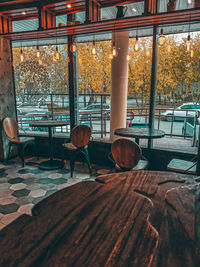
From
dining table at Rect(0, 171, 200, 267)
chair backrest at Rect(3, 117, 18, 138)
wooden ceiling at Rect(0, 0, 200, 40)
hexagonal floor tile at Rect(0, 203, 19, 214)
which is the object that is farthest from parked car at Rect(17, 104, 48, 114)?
dining table at Rect(0, 171, 200, 267)

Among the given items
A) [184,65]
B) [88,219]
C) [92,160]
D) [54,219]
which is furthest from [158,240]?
[92,160]

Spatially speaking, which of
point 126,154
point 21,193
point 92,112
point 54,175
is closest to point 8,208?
point 21,193

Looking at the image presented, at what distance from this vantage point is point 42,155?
4992 millimetres

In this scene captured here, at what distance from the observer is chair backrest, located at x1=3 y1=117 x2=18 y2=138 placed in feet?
14.4

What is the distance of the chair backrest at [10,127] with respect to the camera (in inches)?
173

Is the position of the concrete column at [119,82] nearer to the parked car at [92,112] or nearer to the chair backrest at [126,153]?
the parked car at [92,112]

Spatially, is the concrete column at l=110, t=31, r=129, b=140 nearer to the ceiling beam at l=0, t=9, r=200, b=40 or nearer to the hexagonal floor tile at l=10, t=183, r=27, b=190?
the ceiling beam at l=0, t=9, r=200, b=40

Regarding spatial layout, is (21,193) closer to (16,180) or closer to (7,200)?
(7,200)

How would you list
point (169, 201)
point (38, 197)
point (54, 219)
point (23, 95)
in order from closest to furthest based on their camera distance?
point (54, 219), point (169, 201), point (38, 197), point (23, 95)

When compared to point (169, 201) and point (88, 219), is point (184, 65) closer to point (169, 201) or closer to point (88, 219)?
point (169, 201)

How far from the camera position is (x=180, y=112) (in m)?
3.80

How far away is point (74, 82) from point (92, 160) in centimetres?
168

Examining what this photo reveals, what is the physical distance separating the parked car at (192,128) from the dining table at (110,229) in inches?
102

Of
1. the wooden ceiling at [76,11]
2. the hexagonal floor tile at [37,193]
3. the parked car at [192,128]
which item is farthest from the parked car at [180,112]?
the hexagonal floor tile at [37,193]
